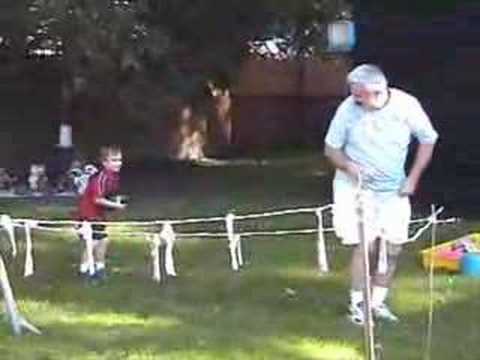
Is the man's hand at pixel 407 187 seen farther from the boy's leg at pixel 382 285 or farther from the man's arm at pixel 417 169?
the boy's leg at pixel 382 285

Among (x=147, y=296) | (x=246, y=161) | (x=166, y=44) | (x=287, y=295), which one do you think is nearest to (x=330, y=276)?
(x=287, y=295)

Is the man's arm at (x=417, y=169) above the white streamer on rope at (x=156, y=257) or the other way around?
above

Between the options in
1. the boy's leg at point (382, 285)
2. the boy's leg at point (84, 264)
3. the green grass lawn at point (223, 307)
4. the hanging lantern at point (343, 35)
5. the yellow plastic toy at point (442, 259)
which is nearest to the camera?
the green grass lawn at point (223, 307)

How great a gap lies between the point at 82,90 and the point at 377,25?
485cm

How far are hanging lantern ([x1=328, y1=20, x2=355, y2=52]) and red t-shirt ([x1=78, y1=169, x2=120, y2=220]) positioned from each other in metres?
6.48

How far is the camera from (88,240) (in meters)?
10.1

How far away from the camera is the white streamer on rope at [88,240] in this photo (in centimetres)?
1001

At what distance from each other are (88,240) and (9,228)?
21.8 inches

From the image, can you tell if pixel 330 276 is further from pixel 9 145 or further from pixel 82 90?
pixel 9 145

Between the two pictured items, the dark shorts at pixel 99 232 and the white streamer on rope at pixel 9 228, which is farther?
the dark shorts at pixel 99 232

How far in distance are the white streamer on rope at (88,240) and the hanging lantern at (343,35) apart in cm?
665

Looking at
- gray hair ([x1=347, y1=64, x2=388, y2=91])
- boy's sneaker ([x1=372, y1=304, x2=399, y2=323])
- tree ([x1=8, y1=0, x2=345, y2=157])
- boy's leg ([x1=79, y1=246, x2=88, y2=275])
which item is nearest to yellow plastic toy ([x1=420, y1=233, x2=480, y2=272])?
boy's sneaker ([x1=372, y1=304, x2=399, y2=323])

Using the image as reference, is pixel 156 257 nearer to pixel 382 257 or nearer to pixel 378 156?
pixel 382 257

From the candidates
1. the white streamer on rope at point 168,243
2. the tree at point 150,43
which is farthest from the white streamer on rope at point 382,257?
the tree at point 150,43
